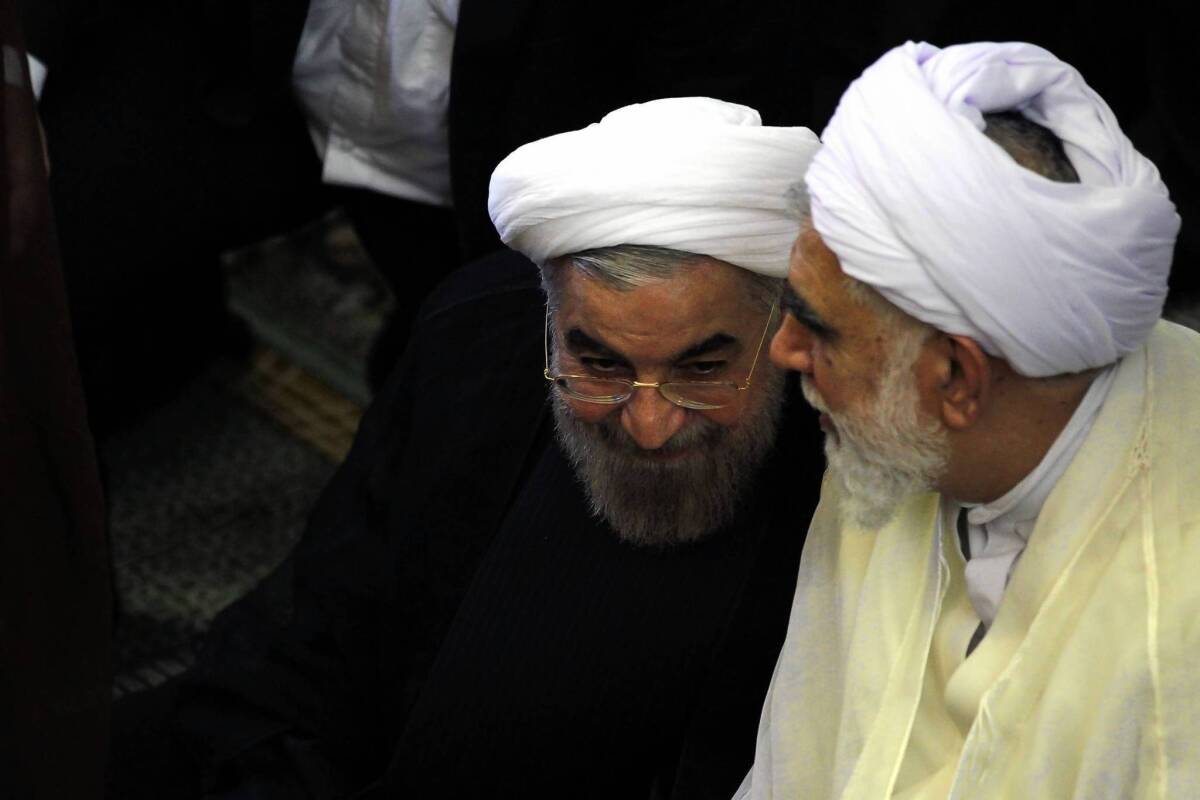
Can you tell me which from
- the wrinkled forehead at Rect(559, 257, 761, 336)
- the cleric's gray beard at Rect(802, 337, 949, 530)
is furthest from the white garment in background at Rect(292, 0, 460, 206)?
the cleric's gray beard at Rect(802, 337, 949, 530)

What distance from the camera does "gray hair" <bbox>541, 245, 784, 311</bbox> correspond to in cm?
245

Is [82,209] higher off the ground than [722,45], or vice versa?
[722,45]

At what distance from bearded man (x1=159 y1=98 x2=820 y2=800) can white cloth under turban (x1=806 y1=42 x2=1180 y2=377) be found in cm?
45

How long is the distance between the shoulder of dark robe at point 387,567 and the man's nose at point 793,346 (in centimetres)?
75

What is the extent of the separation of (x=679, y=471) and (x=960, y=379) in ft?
2.12

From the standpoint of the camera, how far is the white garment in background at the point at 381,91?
3.52 metres

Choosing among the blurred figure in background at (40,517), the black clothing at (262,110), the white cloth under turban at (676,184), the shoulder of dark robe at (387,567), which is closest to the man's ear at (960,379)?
the white cloth under turban at (676,184)

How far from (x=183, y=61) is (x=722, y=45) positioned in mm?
1309

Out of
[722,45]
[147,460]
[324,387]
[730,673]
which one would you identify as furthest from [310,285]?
[730,673]

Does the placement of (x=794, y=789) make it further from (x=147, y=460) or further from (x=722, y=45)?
(x=147, y=460)

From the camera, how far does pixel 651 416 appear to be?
2.55 meters

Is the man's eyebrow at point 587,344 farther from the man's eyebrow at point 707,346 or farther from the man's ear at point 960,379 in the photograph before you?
the man's ear at point 960,379

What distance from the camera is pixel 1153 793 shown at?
1.92 meters

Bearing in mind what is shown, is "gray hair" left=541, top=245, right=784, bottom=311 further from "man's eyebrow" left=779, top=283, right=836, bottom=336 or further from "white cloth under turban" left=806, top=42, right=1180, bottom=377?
"white cloth under turban" left=806, top=42, right=1180, bottom=377
